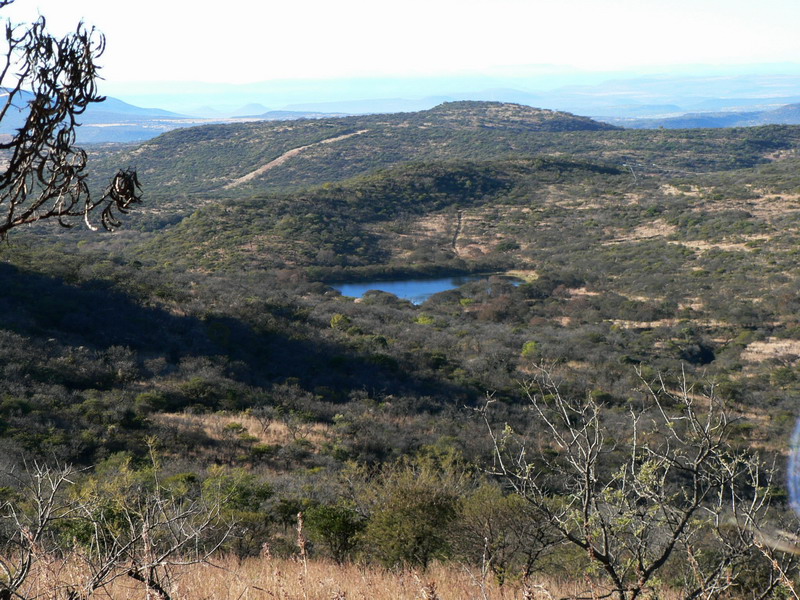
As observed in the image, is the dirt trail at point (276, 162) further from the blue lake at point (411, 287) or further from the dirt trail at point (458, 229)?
the blue lake at point (411, 287)

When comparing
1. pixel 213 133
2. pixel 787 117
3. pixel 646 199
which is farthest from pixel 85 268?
pixel 787 117

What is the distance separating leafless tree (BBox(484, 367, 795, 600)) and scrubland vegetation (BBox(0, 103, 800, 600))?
0.07m

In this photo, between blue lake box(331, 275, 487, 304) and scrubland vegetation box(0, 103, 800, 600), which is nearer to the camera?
scrubland vegetation box(0, 103, 800, 600)

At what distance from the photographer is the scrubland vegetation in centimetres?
457

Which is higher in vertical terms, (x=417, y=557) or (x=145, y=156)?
(x=145, y=156)

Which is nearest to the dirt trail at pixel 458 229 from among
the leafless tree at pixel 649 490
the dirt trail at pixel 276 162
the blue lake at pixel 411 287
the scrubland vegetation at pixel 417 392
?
the scrubland vegetation at pixel 417 392

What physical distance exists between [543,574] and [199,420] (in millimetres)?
9216

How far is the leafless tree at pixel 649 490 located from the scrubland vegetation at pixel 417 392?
0.07 meters

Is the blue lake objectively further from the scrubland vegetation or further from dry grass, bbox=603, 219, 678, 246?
dry grass, bbox=603, 219, 678, 246

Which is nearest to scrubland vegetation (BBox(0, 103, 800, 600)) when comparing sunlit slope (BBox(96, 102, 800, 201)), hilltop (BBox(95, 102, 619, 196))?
sunlit slope (BBox(96, 102, 800, 201))

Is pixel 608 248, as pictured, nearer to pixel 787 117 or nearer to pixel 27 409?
pixel 27 409

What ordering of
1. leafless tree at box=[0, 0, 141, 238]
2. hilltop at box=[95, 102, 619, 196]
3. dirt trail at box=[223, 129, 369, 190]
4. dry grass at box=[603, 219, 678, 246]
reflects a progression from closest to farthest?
leafless tree at box=[0, 0, 141, 238] < dry grass at box=[603, 219, 678, 246] < dirt trail at box=[223, 129, 369, 190] < hilltop at box=[95, 102, 619, 196]

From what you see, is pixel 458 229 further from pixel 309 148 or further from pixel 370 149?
pixel 309 148

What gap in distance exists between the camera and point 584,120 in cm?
10656
